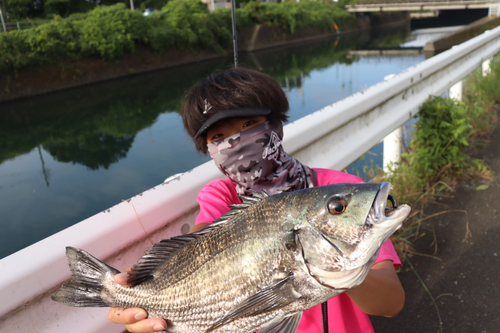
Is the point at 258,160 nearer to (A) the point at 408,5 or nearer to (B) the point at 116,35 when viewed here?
(B) the point at 116,35

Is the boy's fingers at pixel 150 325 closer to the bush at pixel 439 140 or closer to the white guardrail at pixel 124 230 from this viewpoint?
the white guardrail at pixel 124 230

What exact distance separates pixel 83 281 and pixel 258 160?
82 cm

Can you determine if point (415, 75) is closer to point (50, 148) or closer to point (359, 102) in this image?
point (359, 102)

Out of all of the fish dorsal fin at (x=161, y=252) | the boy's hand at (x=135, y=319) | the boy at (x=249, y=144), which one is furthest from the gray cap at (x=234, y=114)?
the boy's hand at (x=135, y=319)

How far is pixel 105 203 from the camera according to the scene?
3549 mm

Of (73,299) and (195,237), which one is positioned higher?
(195,237)

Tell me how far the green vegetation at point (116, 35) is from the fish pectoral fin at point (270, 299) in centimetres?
1288

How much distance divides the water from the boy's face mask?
0.62 meters

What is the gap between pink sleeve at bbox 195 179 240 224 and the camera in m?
1.63

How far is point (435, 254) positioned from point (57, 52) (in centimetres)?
1455

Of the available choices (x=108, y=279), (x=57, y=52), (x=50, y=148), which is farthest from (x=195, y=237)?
(x=57, y=52)

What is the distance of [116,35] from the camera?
16.2 metres

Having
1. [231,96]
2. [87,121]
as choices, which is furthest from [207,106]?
[87,121]

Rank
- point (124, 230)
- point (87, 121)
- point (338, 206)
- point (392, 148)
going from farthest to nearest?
1. point (87, 121)
2. point (392, 148)
3. point (124, 230)
4. point (338, 206)
